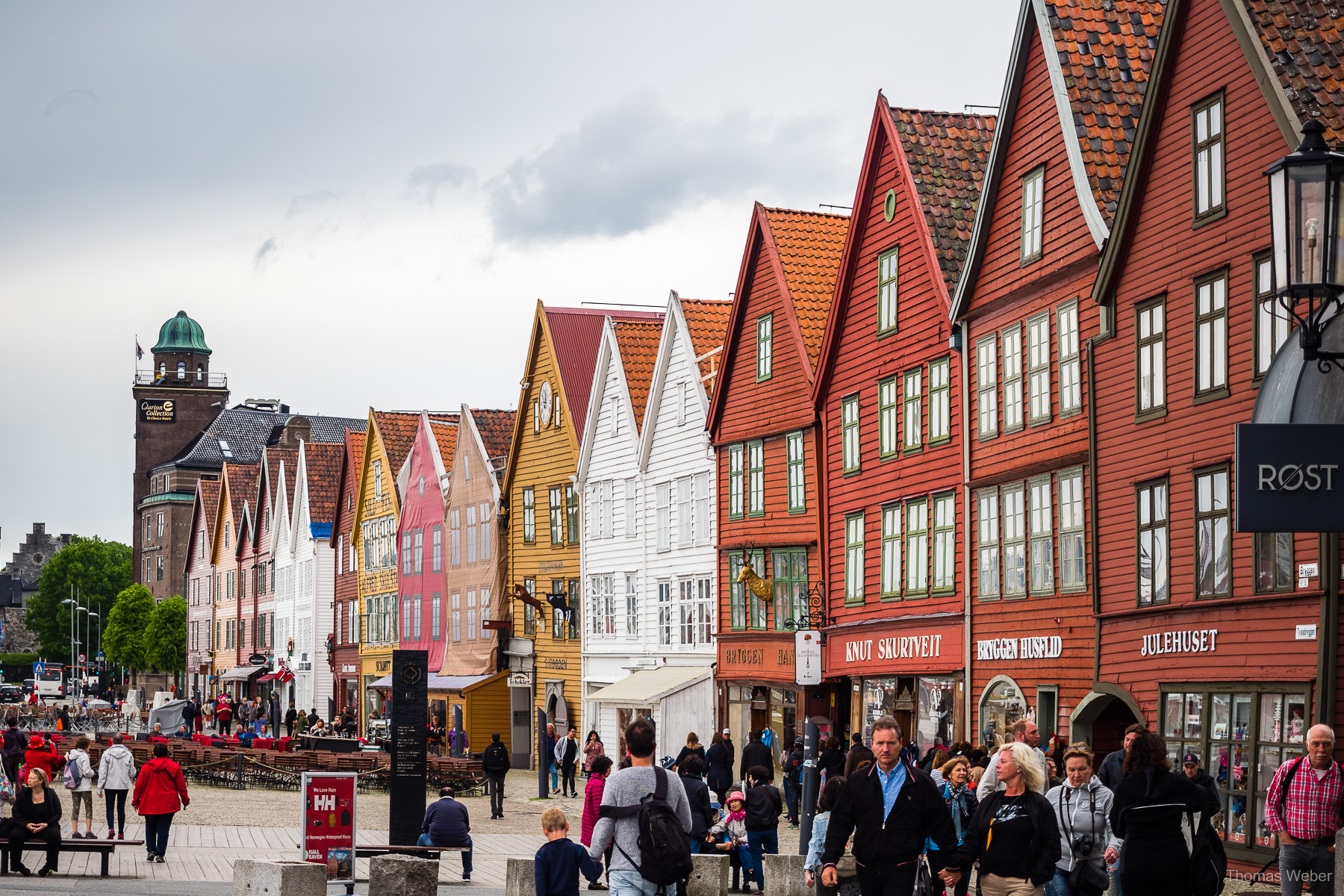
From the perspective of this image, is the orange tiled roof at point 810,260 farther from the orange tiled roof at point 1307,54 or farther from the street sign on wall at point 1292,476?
the street sign on wall at point 1292,476

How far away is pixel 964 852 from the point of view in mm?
10344

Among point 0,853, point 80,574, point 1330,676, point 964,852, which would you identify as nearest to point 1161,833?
point 964,852

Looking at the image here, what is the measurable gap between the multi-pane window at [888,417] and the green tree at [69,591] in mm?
138117

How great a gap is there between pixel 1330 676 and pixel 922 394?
13102 mm

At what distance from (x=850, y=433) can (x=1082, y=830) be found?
21754 millimetres

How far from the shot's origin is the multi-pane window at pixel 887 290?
31.6 meters

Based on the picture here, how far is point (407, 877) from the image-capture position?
1703 centimetres

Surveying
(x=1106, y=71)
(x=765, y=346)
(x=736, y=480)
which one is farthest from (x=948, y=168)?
(x=736, y=480)

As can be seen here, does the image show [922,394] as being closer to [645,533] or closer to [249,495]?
[645,533]

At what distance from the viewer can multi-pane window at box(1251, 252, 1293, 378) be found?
19359 mm

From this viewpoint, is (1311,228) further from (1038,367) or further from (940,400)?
(940,400)

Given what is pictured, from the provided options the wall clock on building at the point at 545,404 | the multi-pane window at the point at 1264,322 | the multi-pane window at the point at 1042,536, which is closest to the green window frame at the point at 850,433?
the multi-pane window at the point at 1042,536

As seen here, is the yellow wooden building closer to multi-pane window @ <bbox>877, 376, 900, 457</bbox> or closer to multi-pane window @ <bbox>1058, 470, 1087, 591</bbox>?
multi-pane window @ <bbox>877, 376, 900, 457</bbox>

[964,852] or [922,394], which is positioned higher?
[922,394]
